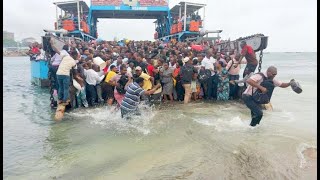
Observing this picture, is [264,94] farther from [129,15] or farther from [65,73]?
[129,15]

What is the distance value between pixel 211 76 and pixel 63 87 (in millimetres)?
4988

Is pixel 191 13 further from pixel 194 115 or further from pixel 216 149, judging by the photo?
pixel 216 149

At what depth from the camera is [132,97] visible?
7598mm

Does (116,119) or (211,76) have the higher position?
(211,76)

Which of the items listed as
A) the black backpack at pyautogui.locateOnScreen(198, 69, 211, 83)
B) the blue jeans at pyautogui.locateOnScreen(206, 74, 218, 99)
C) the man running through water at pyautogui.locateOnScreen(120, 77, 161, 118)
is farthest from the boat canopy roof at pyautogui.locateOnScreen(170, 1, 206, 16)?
the man running through water at pyautogui.locateOnScreen(120, 77, 161, 118)

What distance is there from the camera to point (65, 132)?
752 cm

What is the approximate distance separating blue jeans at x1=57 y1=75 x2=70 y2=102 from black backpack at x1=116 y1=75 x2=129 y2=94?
143 cm

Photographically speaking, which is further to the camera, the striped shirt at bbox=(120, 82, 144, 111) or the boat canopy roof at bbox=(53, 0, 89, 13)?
the boat canopy roof at bbox=(53, 0, 89, 13)

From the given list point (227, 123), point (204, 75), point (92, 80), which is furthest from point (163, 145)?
point (204, 75)

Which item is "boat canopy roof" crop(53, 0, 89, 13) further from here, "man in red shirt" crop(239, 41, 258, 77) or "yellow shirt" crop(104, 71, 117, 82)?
"man in red shirt" crop(239, 41, 258, 77)

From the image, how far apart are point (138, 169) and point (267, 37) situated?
7.19 meters

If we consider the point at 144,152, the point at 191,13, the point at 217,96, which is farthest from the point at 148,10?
the point at 144,152

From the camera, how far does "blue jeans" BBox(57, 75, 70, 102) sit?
885cm

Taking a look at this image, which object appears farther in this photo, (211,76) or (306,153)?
(211,76)
